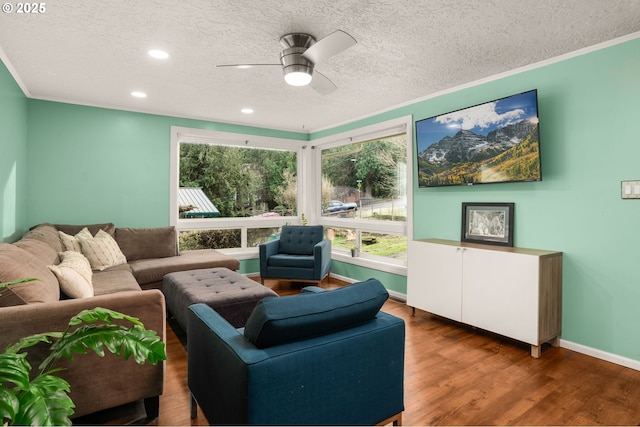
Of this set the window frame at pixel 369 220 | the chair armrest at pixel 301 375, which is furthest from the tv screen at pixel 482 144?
the chair armrest at pixel 301 375

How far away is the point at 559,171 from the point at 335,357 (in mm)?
2620

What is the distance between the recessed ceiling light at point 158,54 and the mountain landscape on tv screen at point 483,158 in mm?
2701

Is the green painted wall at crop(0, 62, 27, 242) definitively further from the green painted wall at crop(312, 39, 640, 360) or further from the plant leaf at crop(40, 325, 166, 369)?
the green painted wall at crop(312, 39, 640, 360)

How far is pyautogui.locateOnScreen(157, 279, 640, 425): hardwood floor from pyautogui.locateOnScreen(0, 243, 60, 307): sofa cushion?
0.92 m

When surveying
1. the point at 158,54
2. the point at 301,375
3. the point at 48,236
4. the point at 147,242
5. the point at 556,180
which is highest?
the point at 158,54

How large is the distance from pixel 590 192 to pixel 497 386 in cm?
169

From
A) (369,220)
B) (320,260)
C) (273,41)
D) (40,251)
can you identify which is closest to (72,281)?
(40,251)

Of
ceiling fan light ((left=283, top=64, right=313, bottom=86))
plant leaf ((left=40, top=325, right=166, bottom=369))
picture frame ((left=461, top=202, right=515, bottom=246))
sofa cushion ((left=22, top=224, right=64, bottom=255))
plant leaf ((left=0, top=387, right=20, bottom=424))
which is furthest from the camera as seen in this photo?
picture frame ((left=461, top=202, right=515, bottom=246))

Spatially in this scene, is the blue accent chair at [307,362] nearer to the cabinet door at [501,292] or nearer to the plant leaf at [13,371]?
the plant leaf at [13,371]

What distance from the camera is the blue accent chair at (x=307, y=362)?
1.30 meters

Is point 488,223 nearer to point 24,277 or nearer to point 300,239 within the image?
point 300,239

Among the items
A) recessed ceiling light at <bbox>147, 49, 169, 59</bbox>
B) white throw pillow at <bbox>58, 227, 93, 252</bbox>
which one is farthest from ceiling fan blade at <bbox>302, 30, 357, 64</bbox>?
white throw pillow at <bbox>58, 227, 93, 252</bbox>

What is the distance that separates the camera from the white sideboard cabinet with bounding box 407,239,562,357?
8.80 feet

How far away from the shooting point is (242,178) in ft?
18.1
